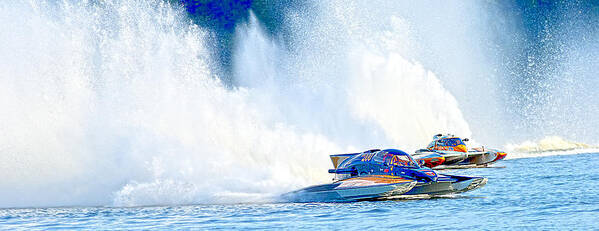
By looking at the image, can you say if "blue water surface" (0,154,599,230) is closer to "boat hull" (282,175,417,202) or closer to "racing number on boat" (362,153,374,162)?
"boat hull" (282,175,417,202)

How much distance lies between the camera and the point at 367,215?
20.3 meters

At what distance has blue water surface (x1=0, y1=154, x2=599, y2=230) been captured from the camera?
1852cm

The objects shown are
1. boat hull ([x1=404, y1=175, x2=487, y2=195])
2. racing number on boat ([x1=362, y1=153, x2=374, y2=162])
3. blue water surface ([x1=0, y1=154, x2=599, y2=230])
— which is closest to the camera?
blue water surface ([x1=0, y1=154, x2=599, y2=230])

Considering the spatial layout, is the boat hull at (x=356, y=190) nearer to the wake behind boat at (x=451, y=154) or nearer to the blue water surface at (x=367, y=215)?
the blue water surface at (x=367, y=215)

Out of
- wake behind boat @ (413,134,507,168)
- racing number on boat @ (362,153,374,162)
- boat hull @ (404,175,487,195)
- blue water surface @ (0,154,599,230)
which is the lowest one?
blue water surface @ (0,154,599,230)

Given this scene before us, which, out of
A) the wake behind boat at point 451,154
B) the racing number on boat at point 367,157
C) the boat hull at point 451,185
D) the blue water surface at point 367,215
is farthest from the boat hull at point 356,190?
the wake behind boat at point 451,154

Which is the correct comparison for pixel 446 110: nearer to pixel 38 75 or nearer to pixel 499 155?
pixel 499 155

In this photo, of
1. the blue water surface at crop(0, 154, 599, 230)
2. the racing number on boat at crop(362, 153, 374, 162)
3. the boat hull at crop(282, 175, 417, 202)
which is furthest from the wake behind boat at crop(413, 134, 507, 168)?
the boat hull at crop(282, 175, 417, 202)

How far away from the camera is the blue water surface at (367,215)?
729 inches

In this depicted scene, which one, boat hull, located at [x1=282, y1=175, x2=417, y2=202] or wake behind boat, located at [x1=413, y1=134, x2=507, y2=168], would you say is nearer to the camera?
boat hull, located at [x1=282, y1=175, x2=417, y2=202]

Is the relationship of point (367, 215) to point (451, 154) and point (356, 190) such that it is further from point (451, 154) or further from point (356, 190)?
point (451, 154)

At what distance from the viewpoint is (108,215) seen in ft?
70.0

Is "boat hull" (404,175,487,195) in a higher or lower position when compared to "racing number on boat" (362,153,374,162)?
lower

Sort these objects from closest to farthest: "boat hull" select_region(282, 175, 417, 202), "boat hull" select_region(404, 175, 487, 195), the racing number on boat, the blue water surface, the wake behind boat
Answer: the blue water surface, "boat hull" select_region(282, 175, 417, 202), "boat hull" select_region(404, 175, 487, 195), the racing number on boat, the wake behind boat
